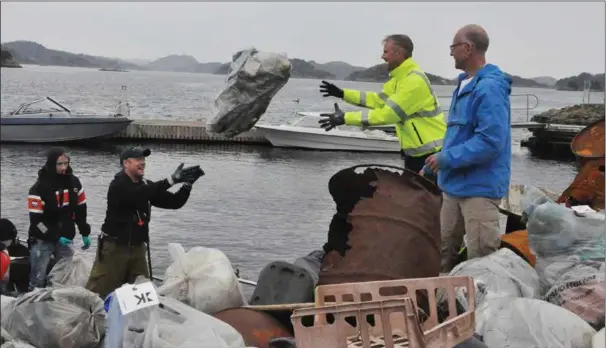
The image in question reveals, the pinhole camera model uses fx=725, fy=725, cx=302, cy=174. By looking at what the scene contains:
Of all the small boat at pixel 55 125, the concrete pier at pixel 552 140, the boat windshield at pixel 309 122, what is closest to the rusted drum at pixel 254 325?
the small boat at pixel 55 125

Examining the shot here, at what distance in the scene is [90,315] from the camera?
406 centimetres

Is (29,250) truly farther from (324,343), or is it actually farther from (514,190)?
(514,190)

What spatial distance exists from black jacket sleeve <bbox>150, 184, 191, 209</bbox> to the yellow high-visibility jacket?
127cm

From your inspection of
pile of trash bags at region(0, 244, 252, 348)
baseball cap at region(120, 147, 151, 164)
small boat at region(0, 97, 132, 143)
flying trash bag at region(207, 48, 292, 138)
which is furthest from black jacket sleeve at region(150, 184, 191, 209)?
small boat at region(0, 97, 132, 143)

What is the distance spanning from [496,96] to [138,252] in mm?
2788

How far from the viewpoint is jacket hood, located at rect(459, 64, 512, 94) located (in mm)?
4484

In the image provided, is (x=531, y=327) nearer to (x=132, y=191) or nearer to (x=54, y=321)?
(x=54, y=321)

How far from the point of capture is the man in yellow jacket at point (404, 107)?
16.3ft

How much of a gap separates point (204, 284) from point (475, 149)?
1828mm

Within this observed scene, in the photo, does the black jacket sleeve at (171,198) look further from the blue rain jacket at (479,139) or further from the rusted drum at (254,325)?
the blue rain jacket at (479,139)

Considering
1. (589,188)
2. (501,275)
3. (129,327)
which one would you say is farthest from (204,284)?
(589,188)

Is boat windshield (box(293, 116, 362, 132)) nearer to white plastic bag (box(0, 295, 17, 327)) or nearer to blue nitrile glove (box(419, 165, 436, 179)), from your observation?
blue nitrile glove (box(419, 165, 436, 179))

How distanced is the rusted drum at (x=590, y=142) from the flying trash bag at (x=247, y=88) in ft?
8.28

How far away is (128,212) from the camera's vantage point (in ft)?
17.3
